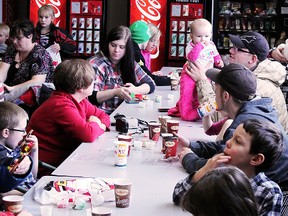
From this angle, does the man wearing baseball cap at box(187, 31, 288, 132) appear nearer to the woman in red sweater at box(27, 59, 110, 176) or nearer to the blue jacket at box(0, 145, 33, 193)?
the woman in red sweater at box(27, 59, 110, 176)

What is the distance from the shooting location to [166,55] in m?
10.7

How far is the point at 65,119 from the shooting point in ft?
13.5

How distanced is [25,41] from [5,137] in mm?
2888

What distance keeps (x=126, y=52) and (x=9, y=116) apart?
2.46 meters

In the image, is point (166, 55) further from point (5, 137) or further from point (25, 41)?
point (5, 137)

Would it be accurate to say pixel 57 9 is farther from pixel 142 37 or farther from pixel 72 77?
pixel 72 77

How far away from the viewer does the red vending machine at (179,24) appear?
10.6 m

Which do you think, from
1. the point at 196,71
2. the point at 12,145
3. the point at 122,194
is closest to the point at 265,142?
the point at 122,194

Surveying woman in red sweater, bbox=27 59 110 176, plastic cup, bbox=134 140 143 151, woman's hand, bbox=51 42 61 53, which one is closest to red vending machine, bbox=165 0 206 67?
woman's hand, bbox=51 42 61 53

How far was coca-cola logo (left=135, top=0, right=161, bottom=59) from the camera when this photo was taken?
35.1 ft

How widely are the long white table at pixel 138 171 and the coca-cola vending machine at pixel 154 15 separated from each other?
6.19 metres

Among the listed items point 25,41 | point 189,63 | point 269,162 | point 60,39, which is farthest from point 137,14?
point 269,162

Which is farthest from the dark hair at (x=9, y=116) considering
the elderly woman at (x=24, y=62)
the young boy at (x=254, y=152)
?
the elderly woman at (x=24, y=62)

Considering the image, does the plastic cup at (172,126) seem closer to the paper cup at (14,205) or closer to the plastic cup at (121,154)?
the plastic cup at (121,154)
